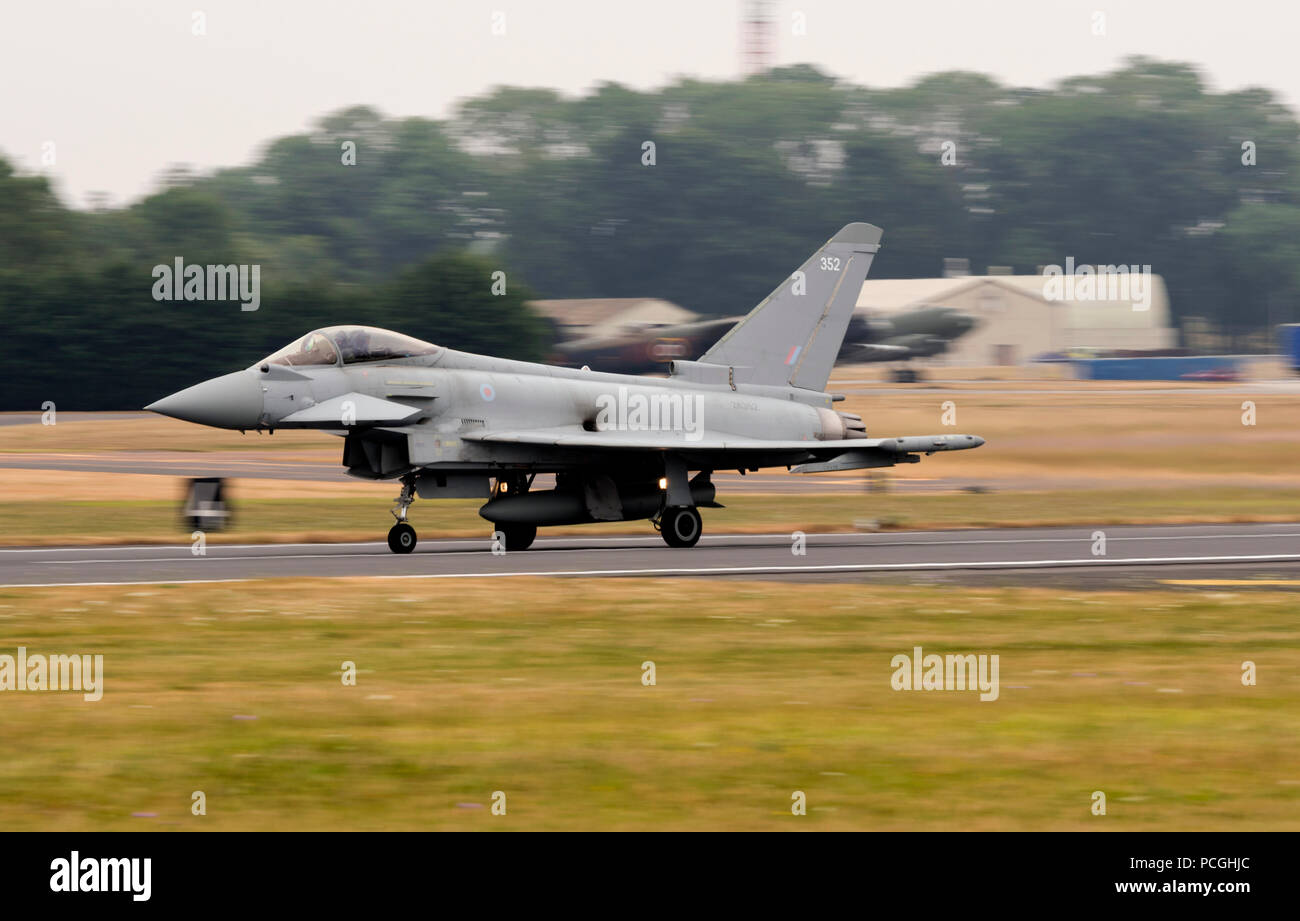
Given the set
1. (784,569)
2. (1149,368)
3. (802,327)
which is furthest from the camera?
(1149,368)

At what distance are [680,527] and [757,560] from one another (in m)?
2.43

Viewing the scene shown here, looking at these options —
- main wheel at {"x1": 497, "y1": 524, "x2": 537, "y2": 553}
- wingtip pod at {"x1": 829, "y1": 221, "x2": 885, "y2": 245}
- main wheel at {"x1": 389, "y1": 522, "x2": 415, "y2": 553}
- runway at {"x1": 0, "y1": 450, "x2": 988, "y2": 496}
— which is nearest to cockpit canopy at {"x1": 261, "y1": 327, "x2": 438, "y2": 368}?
main wheel at {"x1": 389, "y1": 522, "x2": 415, "y2": 553}

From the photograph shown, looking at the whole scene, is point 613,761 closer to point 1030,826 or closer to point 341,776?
point 341,776

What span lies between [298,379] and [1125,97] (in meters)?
142

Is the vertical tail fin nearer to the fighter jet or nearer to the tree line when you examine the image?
the fighter jet

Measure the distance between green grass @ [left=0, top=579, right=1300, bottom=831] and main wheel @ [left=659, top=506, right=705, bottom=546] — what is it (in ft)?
23.1

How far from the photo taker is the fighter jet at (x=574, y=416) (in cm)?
2209

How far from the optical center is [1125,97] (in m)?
150

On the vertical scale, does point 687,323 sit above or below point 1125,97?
below

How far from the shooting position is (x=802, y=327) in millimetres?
26219

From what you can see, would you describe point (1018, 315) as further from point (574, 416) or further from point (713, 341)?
point (574, 416)

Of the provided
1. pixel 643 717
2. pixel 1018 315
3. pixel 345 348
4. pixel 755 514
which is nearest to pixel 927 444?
pixel 345 348

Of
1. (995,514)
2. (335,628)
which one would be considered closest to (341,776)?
(335,628)

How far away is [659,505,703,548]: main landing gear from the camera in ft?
79.6
